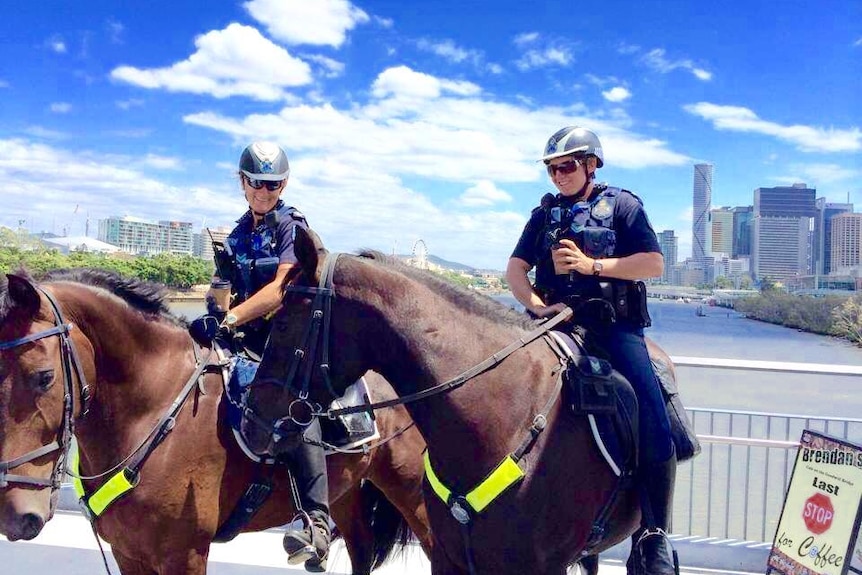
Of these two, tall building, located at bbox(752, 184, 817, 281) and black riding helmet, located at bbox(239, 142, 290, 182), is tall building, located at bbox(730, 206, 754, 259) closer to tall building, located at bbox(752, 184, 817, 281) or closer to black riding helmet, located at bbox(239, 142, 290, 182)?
tall building, located at bbox(752, 184, 817, 281)

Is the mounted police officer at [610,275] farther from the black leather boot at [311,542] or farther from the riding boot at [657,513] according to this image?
the black leather boot at [311,542]

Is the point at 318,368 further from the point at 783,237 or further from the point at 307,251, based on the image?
the point at 783,237

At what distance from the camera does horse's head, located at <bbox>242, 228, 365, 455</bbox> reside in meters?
2.42

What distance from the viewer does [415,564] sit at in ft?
16.3

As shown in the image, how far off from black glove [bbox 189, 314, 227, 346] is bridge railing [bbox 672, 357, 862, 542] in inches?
118

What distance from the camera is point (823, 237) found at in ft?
417

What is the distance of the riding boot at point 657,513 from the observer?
2746 mm

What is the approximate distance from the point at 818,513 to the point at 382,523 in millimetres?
2664

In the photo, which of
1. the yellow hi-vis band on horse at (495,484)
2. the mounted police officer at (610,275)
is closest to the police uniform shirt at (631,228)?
the mounted police officer at (610,275)

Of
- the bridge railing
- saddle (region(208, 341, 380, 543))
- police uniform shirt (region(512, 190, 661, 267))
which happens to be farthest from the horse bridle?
the bridge railing

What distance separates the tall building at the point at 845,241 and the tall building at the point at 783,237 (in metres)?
6.96

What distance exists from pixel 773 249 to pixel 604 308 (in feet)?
513

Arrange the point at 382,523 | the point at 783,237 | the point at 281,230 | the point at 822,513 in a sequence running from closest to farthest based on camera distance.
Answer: the point at 281,230, the point at 822,513, the point at 382,523, the point at 783,237

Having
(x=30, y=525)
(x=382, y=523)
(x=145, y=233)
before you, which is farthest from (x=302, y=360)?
(x=145, y=233)
